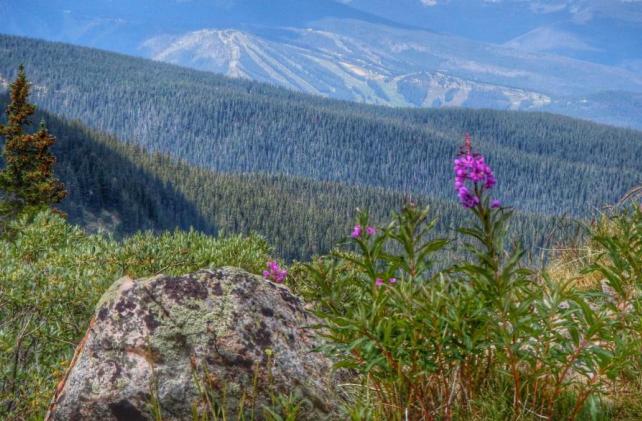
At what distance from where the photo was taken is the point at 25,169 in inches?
1478

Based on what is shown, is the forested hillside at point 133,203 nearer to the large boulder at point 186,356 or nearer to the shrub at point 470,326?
the large boulder at point 186,356

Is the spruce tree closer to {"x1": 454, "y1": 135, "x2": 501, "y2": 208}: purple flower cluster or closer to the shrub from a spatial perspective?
the shrub

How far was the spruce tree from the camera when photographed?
3591cm

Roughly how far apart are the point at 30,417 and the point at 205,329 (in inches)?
123

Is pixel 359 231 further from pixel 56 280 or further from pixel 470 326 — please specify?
pixel 56 280

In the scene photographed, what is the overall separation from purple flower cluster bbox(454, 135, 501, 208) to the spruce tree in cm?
3460

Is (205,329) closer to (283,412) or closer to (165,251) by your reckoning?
(283,412)

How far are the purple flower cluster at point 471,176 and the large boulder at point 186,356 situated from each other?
246cm

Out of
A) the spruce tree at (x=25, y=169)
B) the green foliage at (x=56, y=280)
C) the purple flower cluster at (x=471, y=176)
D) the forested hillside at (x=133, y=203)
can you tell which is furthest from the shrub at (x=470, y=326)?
the forested hillside at (x=133, y=203)

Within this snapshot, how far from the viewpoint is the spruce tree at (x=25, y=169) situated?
118 ft

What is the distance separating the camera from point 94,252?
15.0 metres

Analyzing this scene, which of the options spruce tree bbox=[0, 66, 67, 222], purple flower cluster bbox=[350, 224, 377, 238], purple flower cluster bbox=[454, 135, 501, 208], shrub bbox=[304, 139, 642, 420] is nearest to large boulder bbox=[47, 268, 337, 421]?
shrub bbox=[304, 139, 642, 420]

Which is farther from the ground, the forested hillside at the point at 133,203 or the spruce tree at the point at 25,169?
the spruce tree at the point at 25,169

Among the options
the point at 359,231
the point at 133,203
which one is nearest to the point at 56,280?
the point at 359,231
